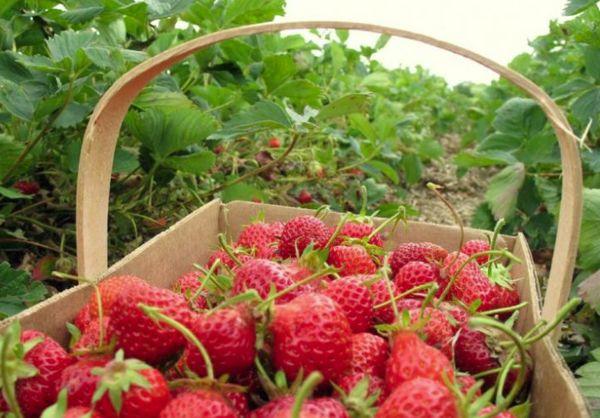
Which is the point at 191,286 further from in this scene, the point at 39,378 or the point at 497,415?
the point at 497,415

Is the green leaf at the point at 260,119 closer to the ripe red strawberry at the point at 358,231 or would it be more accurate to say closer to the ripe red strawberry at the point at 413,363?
the ripe red strawberry at the point at 358,231

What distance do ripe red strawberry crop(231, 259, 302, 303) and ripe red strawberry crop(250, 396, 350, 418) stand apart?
139 millimetres

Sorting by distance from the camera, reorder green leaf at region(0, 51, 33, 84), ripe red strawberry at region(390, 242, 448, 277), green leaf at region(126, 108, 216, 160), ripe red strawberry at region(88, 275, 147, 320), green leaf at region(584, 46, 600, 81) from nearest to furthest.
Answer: ripe red strawberry at region(88, 275, 147, 320), ripe red strawberry at region(390, 242, 448, 277), green leaf at region(0, 51, 33, 84), green leaf at region(126, 108, 216, 160), green leaf at region(584, 46, 600, 81)

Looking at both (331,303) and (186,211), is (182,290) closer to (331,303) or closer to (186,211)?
(331,303)

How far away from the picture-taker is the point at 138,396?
634 millimetres

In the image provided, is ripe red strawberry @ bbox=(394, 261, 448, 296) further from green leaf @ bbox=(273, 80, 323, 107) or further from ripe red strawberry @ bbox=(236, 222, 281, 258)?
green leaf @ bbox=(273, 80, 323, 107)

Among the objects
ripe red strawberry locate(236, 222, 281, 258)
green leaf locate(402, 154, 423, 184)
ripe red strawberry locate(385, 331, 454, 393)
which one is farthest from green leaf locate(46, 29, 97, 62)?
green leaf locate(402, 154, 423, 184)

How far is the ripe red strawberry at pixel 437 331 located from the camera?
772mm

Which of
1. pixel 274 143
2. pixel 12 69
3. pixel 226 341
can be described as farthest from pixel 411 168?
pixel 226 341

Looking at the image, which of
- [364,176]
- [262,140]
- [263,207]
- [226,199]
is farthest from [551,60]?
[263,207]

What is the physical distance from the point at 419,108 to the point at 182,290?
8.38ft

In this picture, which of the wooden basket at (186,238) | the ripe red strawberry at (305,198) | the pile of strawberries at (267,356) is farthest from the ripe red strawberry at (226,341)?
the ripe red strawberry at (305,198)

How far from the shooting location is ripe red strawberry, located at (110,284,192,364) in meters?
0.70

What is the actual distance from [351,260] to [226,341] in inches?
14.1
